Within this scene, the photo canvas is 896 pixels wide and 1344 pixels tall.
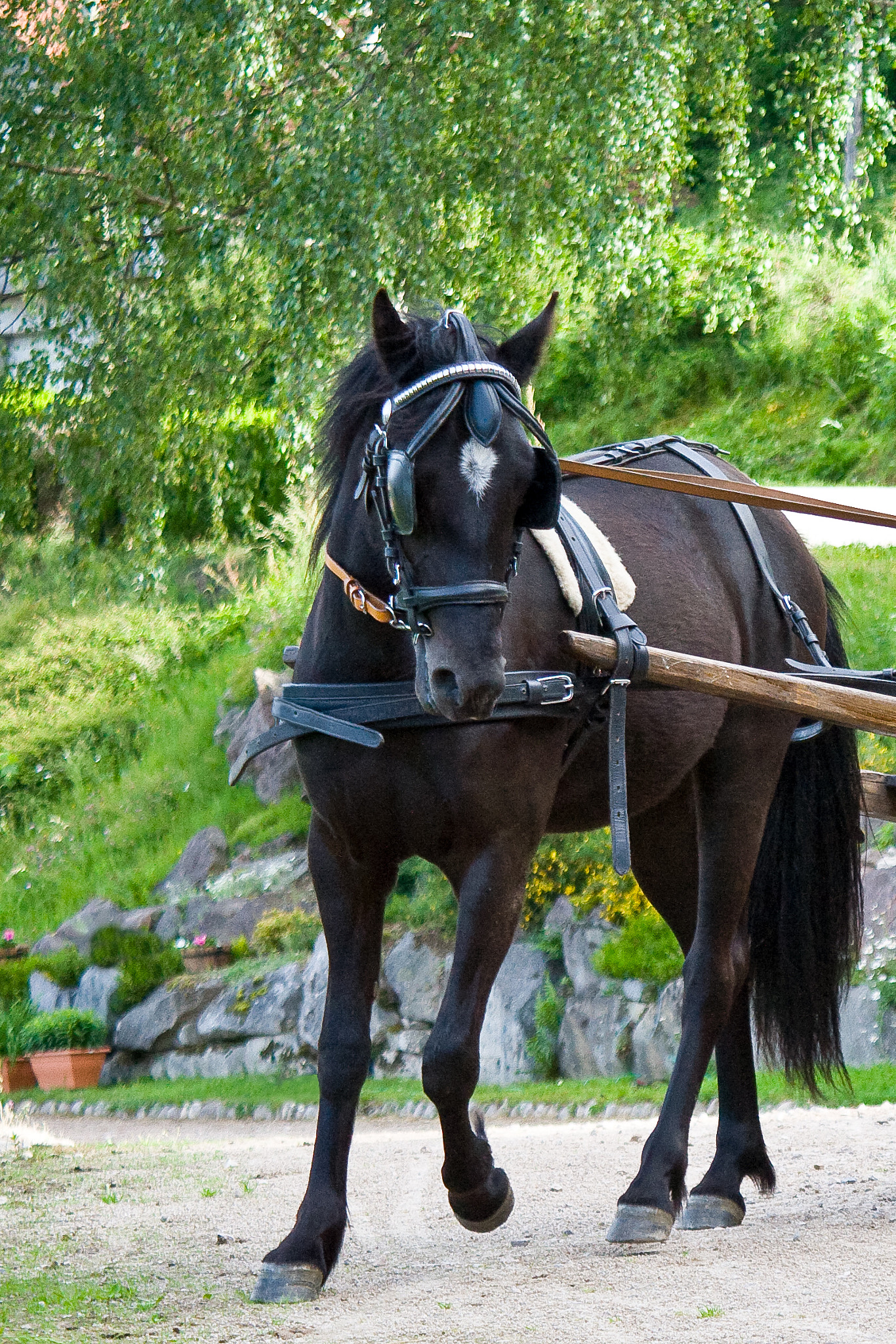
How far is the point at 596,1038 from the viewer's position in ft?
25.6

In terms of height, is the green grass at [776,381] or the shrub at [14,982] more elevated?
the green grass at [776,381]

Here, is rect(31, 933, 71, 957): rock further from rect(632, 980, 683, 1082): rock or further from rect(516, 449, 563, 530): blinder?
rect(516, 449, 563, 530): blinder

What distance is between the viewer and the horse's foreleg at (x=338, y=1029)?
3316mm

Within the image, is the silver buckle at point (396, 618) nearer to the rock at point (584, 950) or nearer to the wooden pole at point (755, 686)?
the wooden pole at point (755, 686)

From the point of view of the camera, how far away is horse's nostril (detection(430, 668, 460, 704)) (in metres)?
2.87

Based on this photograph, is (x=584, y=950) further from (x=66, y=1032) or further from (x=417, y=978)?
(x=66, y=1032)

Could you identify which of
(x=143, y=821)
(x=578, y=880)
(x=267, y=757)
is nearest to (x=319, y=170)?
(x=578, y=880)

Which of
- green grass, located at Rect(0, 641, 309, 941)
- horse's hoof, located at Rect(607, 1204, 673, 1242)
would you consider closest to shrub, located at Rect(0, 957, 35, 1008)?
green grass, located at Rect(0, 641, 309, 941)

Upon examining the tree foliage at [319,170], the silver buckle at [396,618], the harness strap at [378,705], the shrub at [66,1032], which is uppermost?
the tree foliage at [319,170]

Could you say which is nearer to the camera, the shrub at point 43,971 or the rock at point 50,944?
the shrub at point 43,971

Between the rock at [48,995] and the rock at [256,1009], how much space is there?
156 centimetres

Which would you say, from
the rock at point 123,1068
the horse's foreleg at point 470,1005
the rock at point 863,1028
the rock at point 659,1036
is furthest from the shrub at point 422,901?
the horse's foreleg at point 470,1005

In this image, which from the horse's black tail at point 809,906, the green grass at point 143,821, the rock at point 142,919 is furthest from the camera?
the green grass at point 143,821

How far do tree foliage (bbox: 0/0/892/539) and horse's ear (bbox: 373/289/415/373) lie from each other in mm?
4432
